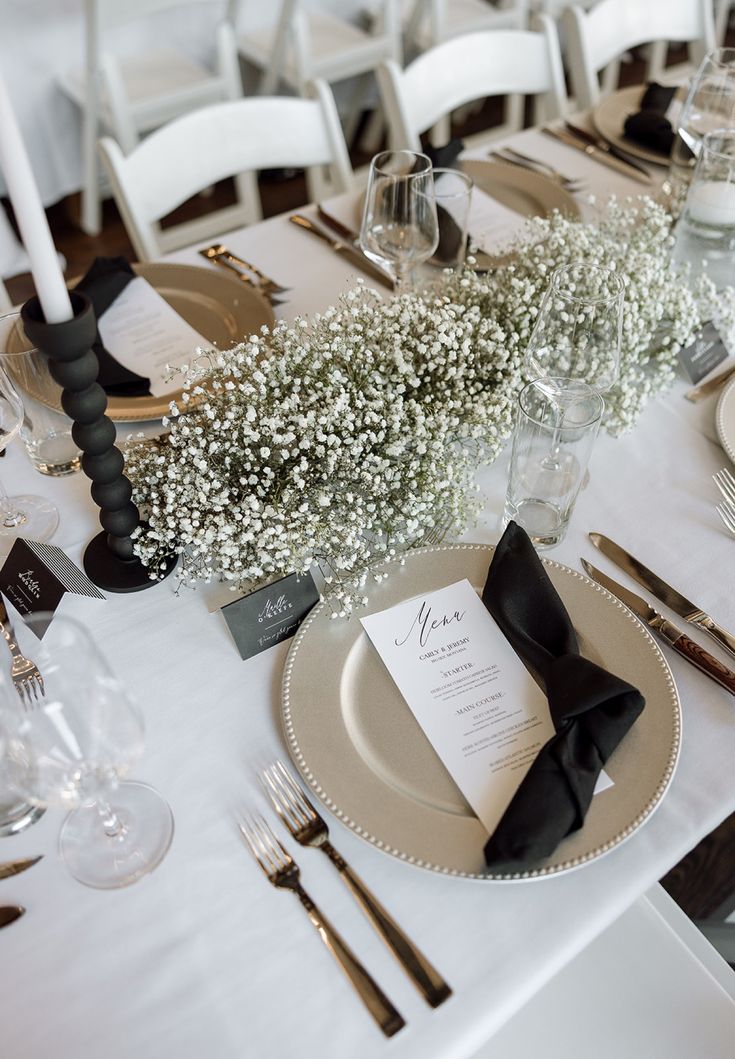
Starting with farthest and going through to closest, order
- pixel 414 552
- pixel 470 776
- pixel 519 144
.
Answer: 1. pixel 519 144
2. pixel 414 552
3. pixel 470 776

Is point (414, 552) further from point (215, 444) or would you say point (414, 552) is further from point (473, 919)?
point (473, 919)

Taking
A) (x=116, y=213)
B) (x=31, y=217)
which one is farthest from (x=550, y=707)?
(x=116, y=213)

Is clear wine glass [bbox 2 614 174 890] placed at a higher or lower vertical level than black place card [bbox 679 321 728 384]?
higher

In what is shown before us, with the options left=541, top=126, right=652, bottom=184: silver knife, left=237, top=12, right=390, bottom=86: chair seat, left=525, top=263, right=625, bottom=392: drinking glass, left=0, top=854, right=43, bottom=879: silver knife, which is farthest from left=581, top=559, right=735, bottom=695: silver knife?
left=237, top=12, right=390, bottom=86: chair seat

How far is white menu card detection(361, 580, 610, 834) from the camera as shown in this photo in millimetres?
880

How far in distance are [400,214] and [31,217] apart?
2.24 feet

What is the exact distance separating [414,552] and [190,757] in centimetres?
37

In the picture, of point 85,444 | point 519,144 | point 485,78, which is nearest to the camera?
point 85,444

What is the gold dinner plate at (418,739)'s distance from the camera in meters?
0.82

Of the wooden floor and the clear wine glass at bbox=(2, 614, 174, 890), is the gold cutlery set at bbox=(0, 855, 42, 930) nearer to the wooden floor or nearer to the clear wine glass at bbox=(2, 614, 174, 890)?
the clear wine glass at bbox=(2, 614, 174, 890)

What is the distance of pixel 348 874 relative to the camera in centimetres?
82

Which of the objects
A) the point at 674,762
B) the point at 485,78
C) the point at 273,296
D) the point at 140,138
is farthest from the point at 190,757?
the point at 140,138

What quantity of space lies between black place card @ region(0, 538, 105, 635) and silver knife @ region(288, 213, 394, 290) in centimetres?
77

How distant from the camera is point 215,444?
1003 mm
